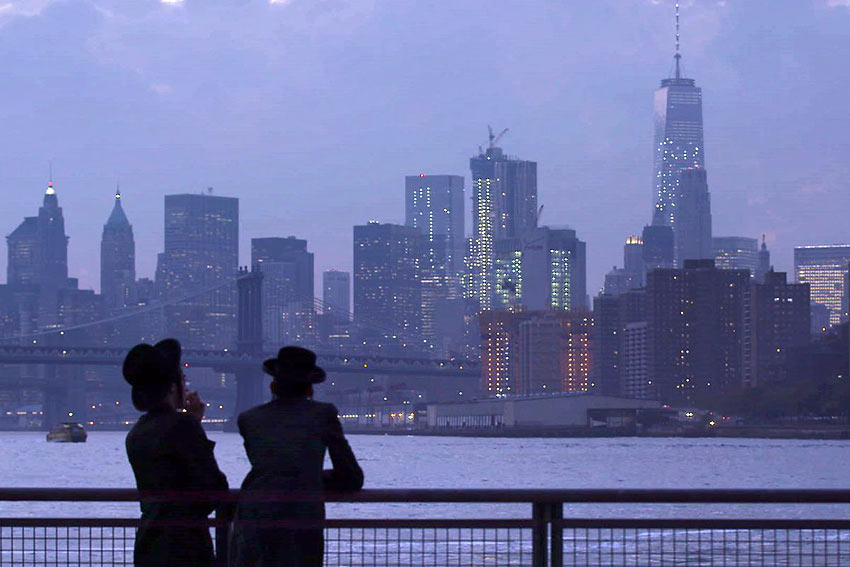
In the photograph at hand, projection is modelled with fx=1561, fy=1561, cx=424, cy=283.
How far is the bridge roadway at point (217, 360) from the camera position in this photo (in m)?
90.7

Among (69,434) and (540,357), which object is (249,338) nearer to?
(69,434)

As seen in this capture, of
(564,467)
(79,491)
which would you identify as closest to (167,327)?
(564,467)

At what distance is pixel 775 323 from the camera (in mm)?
172875

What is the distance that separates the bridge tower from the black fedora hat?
3444 inches

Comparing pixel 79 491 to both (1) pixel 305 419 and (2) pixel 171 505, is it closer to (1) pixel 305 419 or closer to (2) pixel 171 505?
(2) pixel 171 505

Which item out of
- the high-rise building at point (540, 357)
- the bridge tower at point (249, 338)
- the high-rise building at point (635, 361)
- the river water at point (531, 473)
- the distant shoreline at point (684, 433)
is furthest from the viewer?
the high-rise building at point (540, 357)

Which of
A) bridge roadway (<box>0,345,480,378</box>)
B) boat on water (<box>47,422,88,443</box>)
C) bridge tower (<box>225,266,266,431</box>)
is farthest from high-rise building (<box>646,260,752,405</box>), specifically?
boat on water (<box>47,422,88,443</box>)

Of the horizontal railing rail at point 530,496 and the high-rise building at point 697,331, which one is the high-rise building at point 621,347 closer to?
the high-rise building at point 697,331

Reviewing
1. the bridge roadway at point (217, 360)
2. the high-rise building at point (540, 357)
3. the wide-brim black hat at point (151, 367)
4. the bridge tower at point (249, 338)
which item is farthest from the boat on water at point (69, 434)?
the wide-brim black hat at point (151, 367)

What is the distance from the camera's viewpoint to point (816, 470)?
63.1 metres

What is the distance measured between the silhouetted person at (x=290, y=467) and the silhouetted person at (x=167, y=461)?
0.16 metres

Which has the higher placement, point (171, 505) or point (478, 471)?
point (171, 505)

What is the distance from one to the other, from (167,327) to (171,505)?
153 meters

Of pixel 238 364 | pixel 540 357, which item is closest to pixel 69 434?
pixel 238 364
